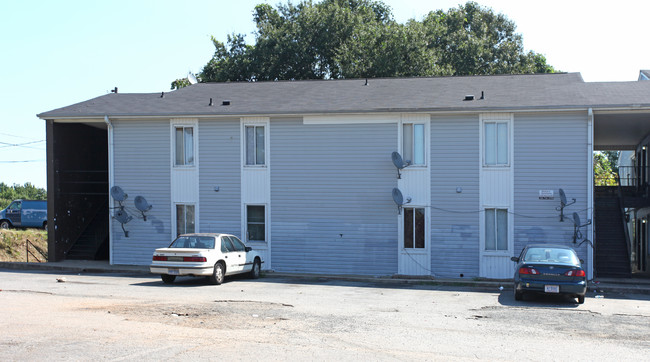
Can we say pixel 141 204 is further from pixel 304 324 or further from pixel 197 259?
pixel 304 324

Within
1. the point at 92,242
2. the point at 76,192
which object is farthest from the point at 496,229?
the point at 76,192

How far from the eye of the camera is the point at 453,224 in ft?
70.0

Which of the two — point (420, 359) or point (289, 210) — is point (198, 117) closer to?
point (289, 210)

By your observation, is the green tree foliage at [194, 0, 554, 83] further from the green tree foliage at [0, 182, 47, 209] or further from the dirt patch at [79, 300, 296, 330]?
the green tree foliage at [0, 182, 47, 209]

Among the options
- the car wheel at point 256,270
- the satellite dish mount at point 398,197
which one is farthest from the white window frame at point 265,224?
the satellite dish mount at point 398,197

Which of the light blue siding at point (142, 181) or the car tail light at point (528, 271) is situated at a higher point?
the light blue siding at point (142, 181)

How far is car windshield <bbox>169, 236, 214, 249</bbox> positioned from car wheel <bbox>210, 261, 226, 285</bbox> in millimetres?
580

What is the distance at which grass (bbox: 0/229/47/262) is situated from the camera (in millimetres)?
31734

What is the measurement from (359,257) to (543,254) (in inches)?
293

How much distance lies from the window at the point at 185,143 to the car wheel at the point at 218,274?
6541 mm

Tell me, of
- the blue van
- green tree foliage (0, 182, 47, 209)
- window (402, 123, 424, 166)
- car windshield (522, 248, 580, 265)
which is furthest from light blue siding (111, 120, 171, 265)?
green tree foliage (0, 182, 47, 209)

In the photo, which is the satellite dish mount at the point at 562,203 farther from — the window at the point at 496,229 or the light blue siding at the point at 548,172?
the window at the point at 496,229

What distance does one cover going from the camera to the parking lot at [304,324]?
905 centimetres

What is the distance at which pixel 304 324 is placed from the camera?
1123 centimetres
